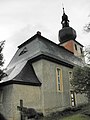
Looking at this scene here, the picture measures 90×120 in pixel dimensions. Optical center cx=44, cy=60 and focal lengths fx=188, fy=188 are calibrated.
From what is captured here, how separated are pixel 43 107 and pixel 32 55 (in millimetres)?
6138

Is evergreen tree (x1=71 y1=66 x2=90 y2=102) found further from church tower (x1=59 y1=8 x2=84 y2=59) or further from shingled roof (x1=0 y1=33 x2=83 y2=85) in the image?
church tower (x1=59 y1=8 x2=84 y2=59)

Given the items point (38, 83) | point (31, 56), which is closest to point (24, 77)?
point (38, 83)

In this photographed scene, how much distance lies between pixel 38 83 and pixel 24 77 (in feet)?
5.34

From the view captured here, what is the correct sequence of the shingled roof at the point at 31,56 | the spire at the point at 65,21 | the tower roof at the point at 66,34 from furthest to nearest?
the spire at the point at 65,21, the tower roof at the point at 66,34, the shingled roof at the point at 31,56

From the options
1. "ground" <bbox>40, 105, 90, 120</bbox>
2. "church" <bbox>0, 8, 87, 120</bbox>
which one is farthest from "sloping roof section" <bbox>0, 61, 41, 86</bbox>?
"ground" <bbox>40, 105, 90, 120</bbox>

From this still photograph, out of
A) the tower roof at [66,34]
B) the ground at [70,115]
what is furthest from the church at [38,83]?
the tower roof at [66,34]

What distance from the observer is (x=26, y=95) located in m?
17.8

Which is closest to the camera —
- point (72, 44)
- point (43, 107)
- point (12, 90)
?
point (12, 90)

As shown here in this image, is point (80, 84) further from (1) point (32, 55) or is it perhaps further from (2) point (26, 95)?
(1) point (32, 55)

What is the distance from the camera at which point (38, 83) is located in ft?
62.3

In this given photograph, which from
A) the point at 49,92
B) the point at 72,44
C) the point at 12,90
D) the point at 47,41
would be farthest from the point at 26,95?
the point at 72,44

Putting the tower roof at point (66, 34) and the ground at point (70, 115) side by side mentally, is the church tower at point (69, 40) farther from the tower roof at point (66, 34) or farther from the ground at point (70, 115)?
the ground at point (70, 115)

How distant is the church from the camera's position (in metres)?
17.1

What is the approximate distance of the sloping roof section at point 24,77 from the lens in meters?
17.3
